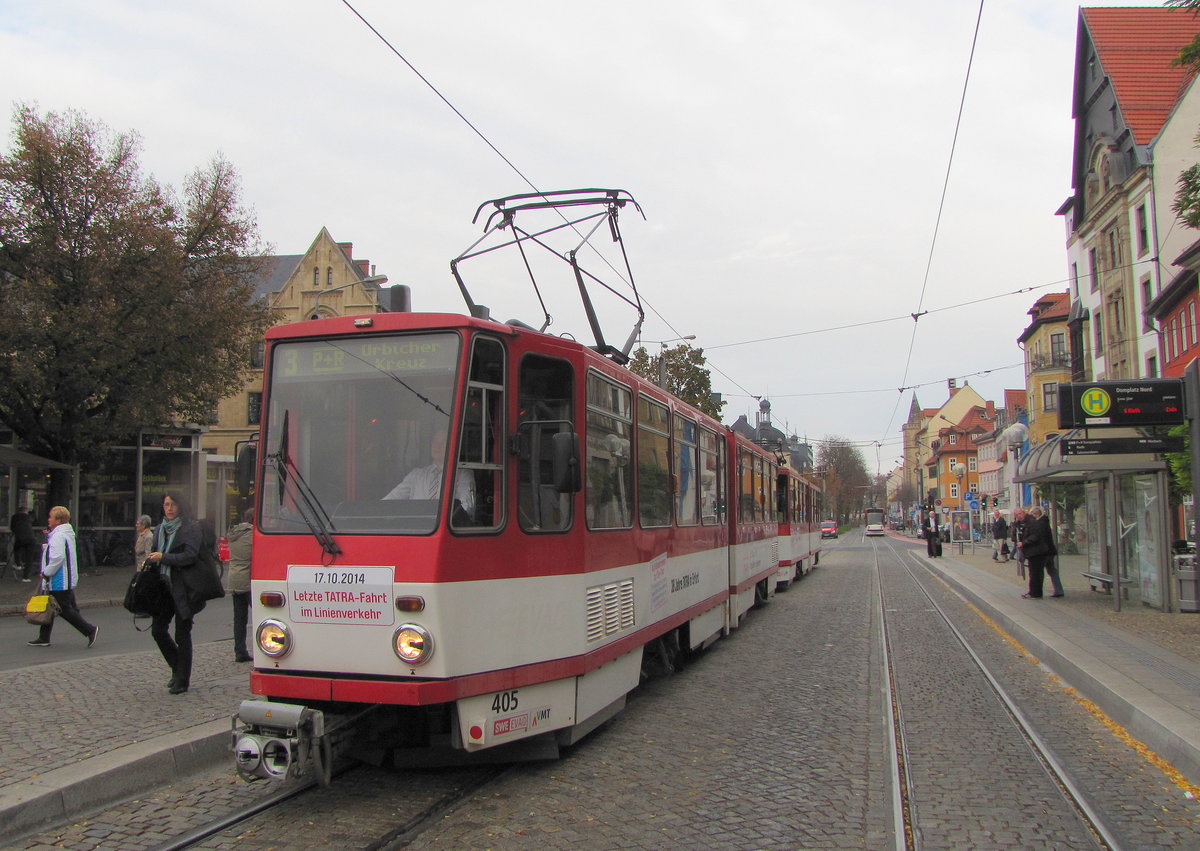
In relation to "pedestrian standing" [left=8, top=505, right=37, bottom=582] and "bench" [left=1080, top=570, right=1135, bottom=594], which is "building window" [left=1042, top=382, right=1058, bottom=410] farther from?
"pedestrian standing" [left=8, top=505, right=37, bottom=582]

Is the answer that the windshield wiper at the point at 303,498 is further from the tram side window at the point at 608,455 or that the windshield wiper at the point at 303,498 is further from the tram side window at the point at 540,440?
the tram side window at the point at 608,455

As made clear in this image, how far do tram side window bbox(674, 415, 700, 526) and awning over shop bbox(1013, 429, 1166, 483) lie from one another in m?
7.38

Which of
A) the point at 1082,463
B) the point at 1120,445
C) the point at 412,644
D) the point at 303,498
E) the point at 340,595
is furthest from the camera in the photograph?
the point at 1082,463

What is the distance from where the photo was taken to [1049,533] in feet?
57.2

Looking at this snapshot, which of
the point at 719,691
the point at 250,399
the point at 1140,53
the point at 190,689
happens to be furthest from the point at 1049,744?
the point at 250,399

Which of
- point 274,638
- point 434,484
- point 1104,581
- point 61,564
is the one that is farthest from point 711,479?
point 1104,581

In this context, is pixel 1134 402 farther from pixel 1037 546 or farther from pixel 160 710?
pixel 160 710

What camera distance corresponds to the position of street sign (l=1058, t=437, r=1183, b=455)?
13445 millimetres

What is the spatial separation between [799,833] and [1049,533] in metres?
14.2

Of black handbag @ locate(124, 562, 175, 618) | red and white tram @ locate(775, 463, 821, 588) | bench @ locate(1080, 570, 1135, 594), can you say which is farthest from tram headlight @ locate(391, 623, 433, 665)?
bench @ locate(1080, 570, 1135, 594)

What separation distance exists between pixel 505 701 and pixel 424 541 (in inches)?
44.3

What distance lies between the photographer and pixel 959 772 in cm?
634

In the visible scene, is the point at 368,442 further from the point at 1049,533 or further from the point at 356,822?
the point at 1049,533

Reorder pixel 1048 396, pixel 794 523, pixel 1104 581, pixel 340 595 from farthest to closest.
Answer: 1. pixel 1048 396
2. pixel 794 523
3. pixel 1104 581
4. pixel 340 595
